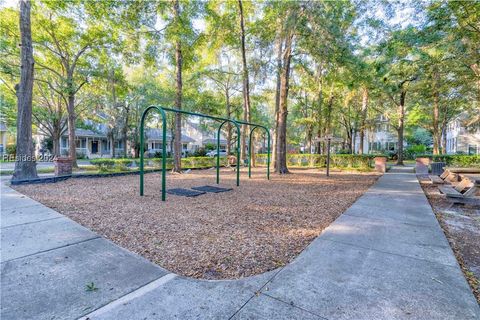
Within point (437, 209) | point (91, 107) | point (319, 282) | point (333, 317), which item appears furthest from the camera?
point (91, 107)

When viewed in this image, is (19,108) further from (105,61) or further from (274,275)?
(274,275)

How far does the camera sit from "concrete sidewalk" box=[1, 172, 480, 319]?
6.52 ft

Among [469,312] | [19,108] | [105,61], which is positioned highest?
[105,61]

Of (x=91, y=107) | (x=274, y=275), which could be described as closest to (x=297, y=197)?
(x=274, y=275)

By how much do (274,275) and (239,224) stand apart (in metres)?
1.82

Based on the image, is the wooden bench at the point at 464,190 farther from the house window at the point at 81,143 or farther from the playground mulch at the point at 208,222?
the house window at the point at 81,143

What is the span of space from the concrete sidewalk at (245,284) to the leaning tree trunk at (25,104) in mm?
6336

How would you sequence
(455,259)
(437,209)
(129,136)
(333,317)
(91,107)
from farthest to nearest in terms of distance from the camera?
(129,136) → (91,107) → (437,209) → (455,259) → (333,317)

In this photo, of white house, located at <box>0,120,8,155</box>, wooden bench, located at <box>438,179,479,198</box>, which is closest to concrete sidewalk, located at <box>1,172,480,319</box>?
wooden bench, located at <box>438,179,479,198</box>

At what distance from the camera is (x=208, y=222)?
4.45 metres

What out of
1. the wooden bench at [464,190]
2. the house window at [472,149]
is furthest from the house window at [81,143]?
the house window at [472,149]

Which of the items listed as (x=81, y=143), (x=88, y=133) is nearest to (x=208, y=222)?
(x=88, y=133)

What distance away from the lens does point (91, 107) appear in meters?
20.1

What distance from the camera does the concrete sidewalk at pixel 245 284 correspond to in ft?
6.52
